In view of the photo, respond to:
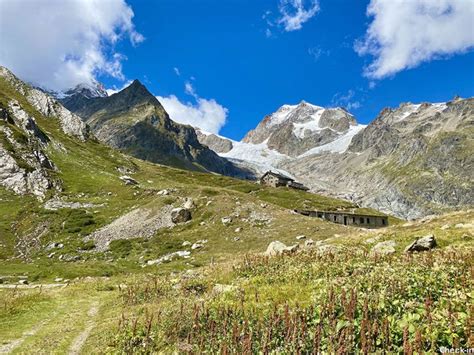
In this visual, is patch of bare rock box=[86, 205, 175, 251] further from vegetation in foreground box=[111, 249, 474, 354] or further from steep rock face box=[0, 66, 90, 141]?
steep rock face box=[0, 66, 90, 141]

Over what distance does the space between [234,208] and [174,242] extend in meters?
12.9

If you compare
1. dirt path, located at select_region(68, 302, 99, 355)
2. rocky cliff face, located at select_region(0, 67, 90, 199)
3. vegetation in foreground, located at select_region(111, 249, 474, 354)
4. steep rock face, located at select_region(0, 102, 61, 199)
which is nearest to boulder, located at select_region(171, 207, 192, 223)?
rocky cliff face, located at select_region(0, 67, 90, 199)

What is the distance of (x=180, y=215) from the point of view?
211 feet

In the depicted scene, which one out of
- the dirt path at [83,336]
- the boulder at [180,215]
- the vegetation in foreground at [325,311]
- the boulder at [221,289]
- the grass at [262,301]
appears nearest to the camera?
the vegetation in foreground at [325,311]

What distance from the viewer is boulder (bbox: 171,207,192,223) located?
210ft

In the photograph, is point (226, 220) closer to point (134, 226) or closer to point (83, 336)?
point (134, 226)

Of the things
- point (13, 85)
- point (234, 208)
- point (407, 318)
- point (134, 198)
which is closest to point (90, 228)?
point (134, 198)

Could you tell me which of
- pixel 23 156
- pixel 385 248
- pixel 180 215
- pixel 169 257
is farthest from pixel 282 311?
pixel 23 156

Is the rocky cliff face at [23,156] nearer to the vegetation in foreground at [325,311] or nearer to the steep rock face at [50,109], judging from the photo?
the steep rock face at [50,109]

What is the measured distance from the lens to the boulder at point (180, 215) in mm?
64062

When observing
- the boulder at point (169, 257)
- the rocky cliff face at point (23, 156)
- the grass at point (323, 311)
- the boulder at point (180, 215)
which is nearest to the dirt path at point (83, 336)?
the grass at point (323, 311)

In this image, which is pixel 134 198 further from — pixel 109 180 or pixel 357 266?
pixel 357 266

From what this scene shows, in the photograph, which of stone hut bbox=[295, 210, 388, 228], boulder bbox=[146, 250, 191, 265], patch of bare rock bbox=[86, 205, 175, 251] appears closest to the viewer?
boulder bbox=[146, 250, 191, 265]

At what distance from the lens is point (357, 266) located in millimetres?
17656
